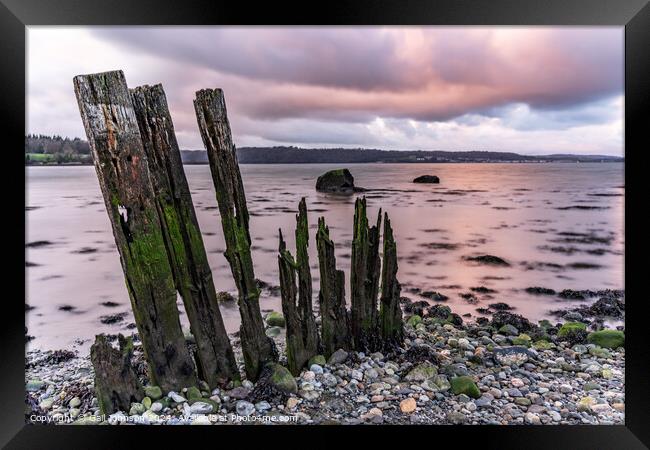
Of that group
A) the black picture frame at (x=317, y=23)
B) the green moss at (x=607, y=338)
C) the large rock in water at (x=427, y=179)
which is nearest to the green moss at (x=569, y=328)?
the green moss at (x=607, y=338)

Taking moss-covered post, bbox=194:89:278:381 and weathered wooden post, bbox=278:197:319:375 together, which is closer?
moss-covered post, bbox=194:89:278:381

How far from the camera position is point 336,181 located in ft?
15.8

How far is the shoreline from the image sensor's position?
3.17 m

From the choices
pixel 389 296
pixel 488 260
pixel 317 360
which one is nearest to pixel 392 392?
pixel 317 360

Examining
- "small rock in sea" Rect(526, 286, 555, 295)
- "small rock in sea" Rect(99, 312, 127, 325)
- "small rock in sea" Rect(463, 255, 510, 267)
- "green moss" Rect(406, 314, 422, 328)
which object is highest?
"small rock in sea" Rect(463, 255, 510, 267)

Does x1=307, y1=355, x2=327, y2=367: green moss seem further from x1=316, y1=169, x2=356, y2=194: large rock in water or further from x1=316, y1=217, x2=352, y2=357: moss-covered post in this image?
x1=316, y1=169, x2=356, y2=194: large rock in water

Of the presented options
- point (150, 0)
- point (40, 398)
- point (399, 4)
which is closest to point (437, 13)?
point (399, 4)

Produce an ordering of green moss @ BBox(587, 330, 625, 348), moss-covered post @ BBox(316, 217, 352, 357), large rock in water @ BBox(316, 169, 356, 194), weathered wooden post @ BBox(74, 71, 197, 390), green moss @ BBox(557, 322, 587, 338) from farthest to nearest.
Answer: large rock in water @ BBox(316, 169, 356, 194), green moss @ BBox(557, 322, 587, 338), green moss @ BBox(587, 330, 625, 348), moss-covered post @ BBox(316, 217, 352, 357), weathered wooden post @ BBox(74, 71, 197, 390)

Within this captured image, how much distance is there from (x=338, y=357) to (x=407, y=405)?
0.60 metres

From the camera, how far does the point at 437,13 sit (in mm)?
3033

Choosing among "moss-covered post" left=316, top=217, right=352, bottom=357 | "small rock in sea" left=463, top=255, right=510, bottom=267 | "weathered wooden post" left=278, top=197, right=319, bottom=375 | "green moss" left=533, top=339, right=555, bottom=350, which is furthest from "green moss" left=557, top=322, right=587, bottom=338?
"weathered wooden post" left=278, top=197, right=319, bottom=375

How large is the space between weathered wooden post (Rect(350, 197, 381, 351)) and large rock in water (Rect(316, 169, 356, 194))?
1.21 m

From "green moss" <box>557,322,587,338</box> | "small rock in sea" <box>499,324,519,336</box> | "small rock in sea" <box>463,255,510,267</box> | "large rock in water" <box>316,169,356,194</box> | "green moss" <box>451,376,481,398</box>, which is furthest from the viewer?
"small rock in sea" <box>463,255,510,267</box>

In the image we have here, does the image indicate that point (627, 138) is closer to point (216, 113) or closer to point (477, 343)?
point (477, 343)
